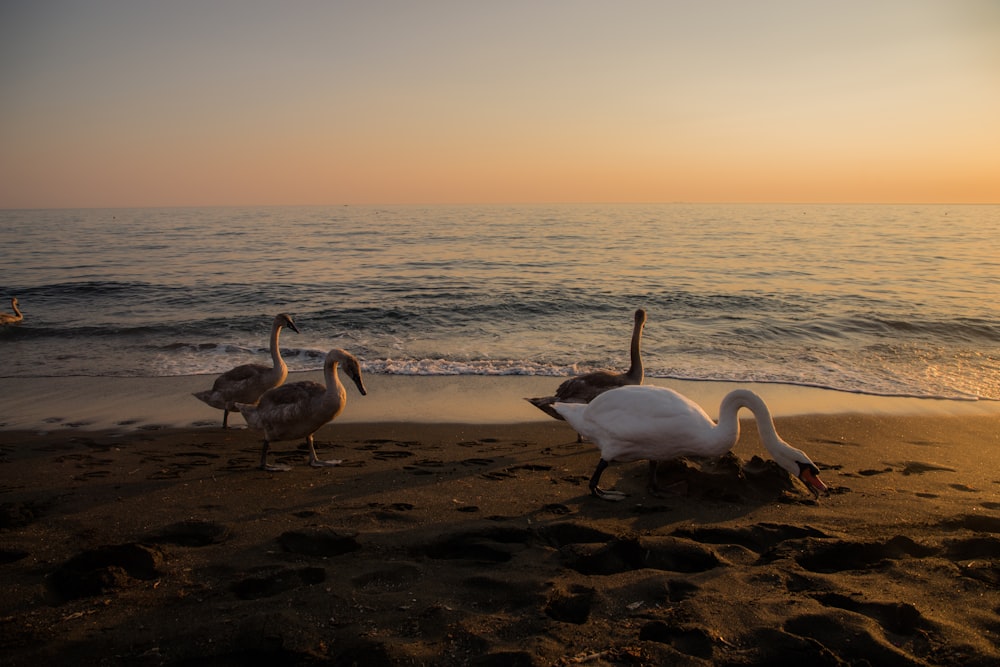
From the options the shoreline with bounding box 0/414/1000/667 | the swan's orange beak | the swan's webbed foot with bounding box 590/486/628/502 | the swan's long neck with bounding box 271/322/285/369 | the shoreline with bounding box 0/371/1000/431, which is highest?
the swan's long neck with bounding box 271/322/285/369

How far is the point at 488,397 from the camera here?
37.7ft

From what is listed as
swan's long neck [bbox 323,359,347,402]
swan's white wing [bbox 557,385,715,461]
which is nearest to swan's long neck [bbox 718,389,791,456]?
swan's white wing [bbox 557,385,715,461]

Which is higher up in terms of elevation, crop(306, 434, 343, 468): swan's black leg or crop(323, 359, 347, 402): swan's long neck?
crop(323, 359, 347, 402): swan's long neck

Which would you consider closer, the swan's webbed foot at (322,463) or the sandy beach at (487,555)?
the sandy beach at (487,555)

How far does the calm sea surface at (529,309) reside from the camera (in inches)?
563

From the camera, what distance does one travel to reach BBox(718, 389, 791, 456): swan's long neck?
6.02 meters

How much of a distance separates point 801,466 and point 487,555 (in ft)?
9.57

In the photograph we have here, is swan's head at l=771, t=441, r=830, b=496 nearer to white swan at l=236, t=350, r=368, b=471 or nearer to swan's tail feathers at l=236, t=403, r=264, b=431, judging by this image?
white swan at l=236, t=350, r=368, b=471

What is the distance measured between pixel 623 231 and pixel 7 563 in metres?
53.1

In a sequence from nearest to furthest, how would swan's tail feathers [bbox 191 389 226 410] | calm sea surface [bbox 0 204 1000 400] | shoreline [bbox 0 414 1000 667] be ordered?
shoreline [bbox 0 414 1000 667]
swan's tail feathers [bbox 191 389 226 410]
calm sea surface [bbox 0 204 1000 400]

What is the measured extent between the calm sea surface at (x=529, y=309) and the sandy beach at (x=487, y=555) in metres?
5.56

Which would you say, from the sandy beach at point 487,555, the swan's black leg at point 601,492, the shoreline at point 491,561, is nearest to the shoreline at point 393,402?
the sandy beach at point 487,555

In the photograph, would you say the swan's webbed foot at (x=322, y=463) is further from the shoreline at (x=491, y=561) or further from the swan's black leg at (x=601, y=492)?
the swan's black leg at (x=601, y=492)

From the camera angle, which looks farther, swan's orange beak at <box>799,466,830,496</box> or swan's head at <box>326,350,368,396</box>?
swan's head at <box>326,350,368,396</box>
